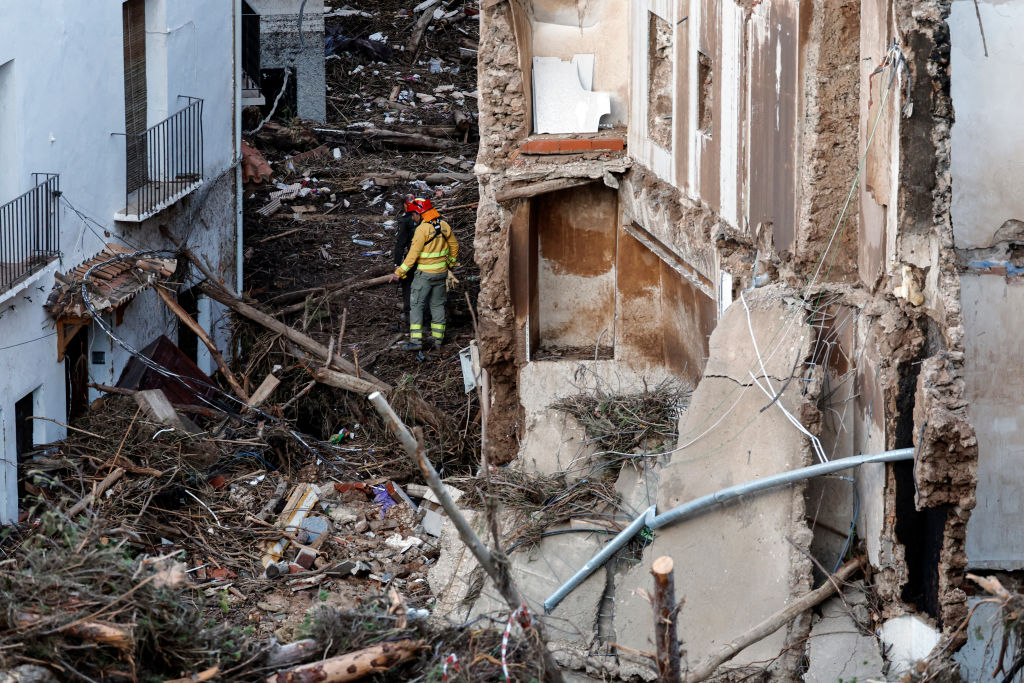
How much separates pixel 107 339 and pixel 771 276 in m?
8.80

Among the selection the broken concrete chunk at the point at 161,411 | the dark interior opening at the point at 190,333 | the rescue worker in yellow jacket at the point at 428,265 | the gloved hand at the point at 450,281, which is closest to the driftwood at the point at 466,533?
the broken concrete chunk at the point at 161,411

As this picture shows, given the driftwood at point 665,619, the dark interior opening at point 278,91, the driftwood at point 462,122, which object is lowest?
the driftwood at point 665,619

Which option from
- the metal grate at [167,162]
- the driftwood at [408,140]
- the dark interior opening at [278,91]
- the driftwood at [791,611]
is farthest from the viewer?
the dark interior opening at [278,91]

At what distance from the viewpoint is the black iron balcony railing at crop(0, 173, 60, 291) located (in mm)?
12062

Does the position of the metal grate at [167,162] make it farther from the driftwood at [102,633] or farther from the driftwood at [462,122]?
the driftwood at [102,633]

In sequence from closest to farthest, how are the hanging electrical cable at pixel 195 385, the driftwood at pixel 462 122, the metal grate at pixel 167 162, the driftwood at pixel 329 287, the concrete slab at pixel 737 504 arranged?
1. the concrete slab at pixel 737 504
2. the hanging electrical cable at pixel 195 385
3. the metal grate at pixel 167 162
4. the driftwood at pixel 329 287
5. the driftwood at pixel 462 122

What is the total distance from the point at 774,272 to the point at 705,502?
172cm

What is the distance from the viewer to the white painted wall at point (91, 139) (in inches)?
486

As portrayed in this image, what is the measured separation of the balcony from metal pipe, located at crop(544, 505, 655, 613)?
327 inches

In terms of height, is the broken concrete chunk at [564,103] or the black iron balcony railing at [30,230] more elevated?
the broken concrete chunk at [564,103]

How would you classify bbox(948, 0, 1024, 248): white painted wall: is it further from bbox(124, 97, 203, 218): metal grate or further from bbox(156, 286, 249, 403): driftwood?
bbox(124, 97, 203, 218): metal grate

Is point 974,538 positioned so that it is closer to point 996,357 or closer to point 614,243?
point 996,357

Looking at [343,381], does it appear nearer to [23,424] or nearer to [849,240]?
[23,424]

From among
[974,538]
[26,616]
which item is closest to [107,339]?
[26,616]
